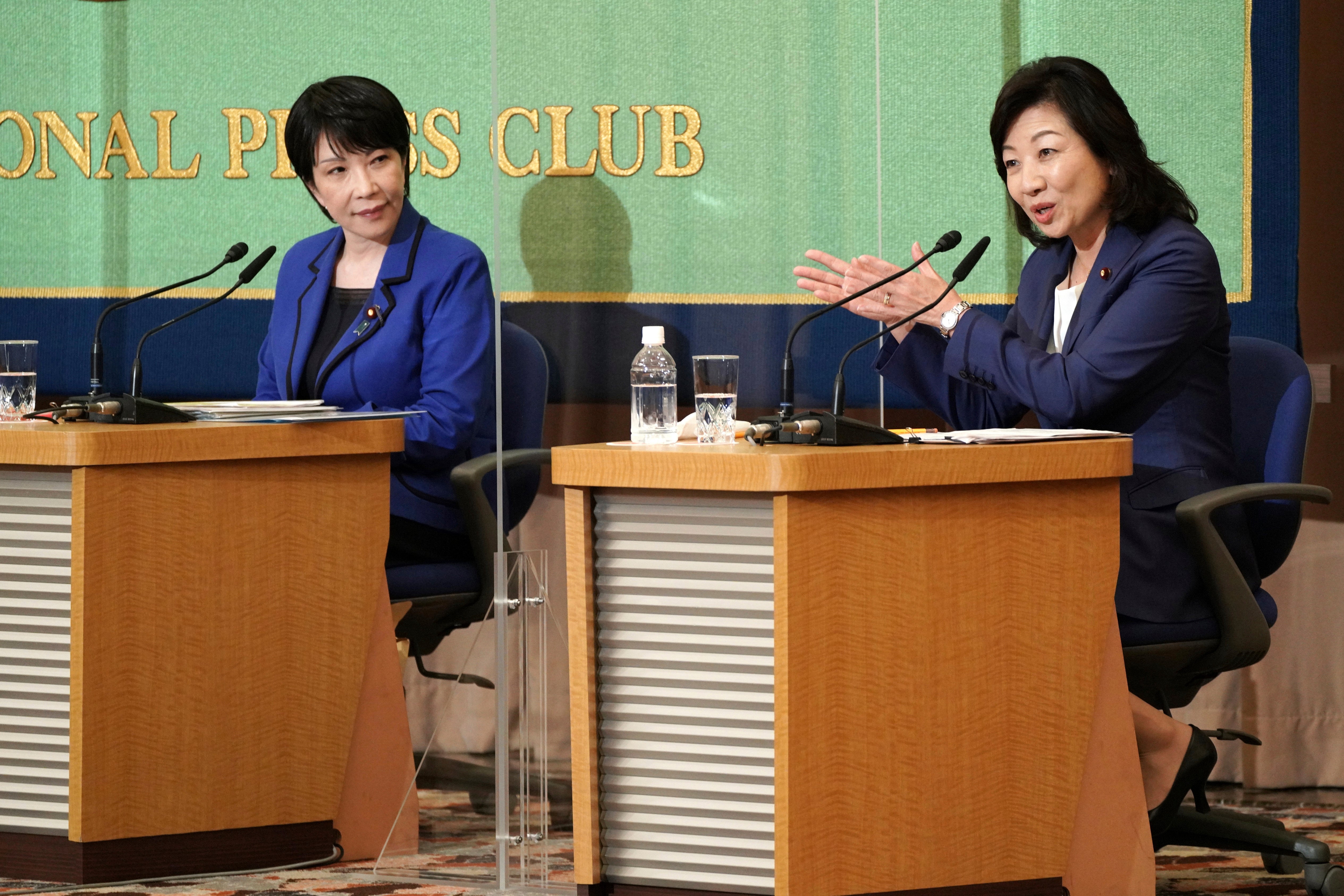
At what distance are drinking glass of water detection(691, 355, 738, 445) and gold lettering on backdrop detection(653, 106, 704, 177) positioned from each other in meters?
0.29

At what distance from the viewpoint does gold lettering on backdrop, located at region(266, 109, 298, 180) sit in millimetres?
4074

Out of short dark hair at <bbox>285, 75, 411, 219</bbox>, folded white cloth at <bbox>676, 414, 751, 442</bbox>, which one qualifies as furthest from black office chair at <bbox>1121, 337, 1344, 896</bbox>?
short dark hair at <bbox>285, 75, 411, 219</bbox>

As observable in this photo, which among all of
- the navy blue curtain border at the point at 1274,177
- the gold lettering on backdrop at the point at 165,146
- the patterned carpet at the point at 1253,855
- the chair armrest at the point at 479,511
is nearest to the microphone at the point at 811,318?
the chair armrest at the point at 479,511

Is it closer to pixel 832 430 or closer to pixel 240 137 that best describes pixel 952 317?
pixel 832 430

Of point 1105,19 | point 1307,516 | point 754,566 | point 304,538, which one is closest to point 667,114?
point 754,566

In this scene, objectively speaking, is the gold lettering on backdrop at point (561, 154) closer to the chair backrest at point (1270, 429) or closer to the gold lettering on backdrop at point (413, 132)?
the chair backrest at point (1270, 429)

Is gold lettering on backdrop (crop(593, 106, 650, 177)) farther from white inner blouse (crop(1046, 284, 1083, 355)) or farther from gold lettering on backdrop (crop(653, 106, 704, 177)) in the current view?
white inner blouse (crop(1046, 284, 1083, 355))

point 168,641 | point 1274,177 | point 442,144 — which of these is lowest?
point 168,641

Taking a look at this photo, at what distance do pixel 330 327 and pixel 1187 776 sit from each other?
1885mm

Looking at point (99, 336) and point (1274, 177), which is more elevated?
point (1274, 177)

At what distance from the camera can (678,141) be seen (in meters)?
2.51

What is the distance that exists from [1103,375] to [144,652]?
5.26 feet

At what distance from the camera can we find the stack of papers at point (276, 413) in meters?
2.72

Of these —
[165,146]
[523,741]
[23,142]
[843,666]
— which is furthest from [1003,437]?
[23,142]
